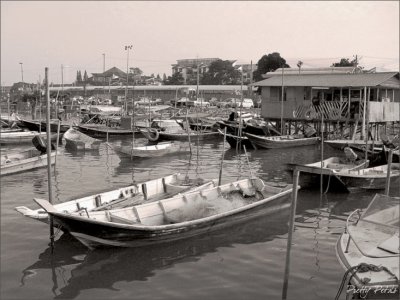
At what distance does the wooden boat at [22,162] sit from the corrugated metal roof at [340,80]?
16.5 metres

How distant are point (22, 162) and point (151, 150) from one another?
6.93 m

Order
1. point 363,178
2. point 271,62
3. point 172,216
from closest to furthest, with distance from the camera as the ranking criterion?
point 172,216, point 363,178, point 271,62

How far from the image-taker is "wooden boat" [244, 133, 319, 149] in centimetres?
2875

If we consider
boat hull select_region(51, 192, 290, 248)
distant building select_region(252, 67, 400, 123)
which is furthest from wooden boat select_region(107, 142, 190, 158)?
boat hull select_region(51, 192, 290, 248)

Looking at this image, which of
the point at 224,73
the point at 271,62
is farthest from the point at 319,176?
the point at 224,73

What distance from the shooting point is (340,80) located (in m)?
29.9

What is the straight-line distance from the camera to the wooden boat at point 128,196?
35.3 feet

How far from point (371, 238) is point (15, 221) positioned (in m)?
9.12

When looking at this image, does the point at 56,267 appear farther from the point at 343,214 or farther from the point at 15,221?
the point at 343,214

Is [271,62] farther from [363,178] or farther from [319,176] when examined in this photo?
[363,178]

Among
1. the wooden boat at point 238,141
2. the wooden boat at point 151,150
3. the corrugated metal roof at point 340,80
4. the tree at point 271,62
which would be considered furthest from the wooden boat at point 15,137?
the tree at point 271,62

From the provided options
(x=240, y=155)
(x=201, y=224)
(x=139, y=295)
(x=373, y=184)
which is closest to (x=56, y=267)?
(x=139, y=295)

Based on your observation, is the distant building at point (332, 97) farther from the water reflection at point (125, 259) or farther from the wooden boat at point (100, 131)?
the water reflection at point (125, 259)

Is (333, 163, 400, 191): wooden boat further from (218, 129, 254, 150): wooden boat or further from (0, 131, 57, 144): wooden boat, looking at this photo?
(0, 131, 57, 144): wooden boat
